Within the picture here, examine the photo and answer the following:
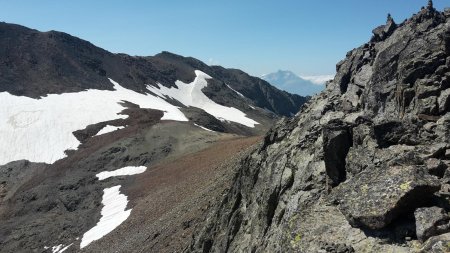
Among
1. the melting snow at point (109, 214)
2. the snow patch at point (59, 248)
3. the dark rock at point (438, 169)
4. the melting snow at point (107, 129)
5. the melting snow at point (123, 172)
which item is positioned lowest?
the snow patch at point (59, 248)

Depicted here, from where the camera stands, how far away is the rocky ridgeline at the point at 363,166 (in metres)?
12.2

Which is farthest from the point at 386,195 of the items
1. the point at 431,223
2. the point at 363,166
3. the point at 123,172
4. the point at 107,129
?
the point at 107,129

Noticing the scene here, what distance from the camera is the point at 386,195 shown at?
12.6m

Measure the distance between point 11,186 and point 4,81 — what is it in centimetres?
5506

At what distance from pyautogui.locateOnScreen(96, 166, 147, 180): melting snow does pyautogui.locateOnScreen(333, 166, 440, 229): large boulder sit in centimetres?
4803

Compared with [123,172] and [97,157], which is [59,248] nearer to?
[123,172]

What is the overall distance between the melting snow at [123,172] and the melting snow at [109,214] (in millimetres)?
4545

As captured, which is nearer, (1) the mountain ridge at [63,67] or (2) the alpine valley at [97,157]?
(2) the alpine valley at [97,157]

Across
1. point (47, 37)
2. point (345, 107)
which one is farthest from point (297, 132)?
point (47, 37)

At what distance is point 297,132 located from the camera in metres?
21.7

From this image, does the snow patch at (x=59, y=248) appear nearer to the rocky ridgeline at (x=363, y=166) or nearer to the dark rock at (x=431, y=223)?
the rocky ridgeline at (x=363, y=166)

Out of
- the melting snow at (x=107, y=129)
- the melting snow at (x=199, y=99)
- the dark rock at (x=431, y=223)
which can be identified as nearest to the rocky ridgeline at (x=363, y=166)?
the dark rock at (x=431, y=223)

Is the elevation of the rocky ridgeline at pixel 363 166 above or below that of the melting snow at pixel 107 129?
above

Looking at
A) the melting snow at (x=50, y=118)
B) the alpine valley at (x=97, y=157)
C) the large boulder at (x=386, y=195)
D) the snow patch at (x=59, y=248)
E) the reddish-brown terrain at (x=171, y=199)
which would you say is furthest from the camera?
the melting snow at (x=50, y=118)
